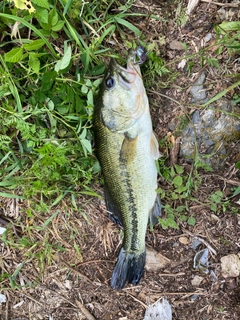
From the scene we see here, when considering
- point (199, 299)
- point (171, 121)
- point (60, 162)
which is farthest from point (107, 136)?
point (199, 299)

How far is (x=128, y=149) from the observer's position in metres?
2.56

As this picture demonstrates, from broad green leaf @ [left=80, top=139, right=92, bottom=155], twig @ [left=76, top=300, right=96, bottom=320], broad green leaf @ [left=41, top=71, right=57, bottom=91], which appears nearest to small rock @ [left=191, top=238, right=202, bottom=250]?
twig @ [left=76, top=300, right=96, bottom=320]

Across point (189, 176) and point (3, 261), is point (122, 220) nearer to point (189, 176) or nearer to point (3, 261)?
point (189, 176)

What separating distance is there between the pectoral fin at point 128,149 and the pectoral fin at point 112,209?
1.28 feet

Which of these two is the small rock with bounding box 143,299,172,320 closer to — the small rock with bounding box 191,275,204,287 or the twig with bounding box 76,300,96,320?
the small rock with bounding box 191,275,204,287

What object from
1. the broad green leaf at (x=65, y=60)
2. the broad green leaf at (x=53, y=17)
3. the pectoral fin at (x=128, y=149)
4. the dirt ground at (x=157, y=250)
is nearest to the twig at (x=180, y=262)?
the dirt ground at (x=157, y=250)

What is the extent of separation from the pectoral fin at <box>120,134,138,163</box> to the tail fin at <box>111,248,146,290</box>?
2.73ft

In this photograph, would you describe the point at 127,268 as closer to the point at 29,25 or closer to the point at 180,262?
the point at 180,262

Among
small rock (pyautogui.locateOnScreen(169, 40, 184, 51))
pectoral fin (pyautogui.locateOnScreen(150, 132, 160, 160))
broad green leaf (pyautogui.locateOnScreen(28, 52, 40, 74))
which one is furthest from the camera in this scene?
small rock (pyautogui.locateOnScreen(169, 40, 184, 51))

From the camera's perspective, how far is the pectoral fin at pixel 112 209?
9.45ft

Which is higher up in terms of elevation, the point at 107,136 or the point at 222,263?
the point at 107,136

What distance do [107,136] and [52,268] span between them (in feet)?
4.73

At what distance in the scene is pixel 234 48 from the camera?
2.72m

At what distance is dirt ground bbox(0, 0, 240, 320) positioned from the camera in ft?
9.34
